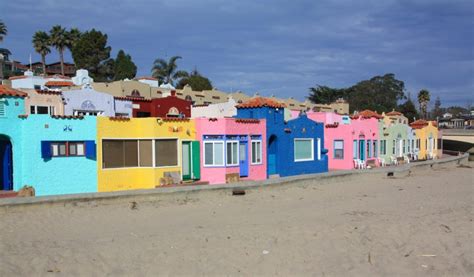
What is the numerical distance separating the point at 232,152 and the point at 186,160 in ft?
8.24

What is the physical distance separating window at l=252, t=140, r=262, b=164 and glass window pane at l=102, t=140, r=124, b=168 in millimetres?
7274

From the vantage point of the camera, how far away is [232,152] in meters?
23.5

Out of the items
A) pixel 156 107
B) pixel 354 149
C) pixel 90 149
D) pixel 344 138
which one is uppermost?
pixel 156 107

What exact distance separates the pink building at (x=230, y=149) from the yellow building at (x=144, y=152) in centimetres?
59

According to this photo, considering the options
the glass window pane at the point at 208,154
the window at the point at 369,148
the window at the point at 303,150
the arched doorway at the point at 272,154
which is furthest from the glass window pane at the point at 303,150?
the window at the point at 369,148

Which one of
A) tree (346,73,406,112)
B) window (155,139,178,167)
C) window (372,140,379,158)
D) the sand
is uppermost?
tree (346,73,406,112)

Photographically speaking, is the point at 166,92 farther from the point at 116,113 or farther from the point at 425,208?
the point at 425,208

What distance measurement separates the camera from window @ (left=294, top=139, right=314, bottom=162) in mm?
27734

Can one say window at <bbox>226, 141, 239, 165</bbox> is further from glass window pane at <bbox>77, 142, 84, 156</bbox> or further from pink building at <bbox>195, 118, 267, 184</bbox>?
glass window pane at <bbox>77, 142, 84, 156</bbox>

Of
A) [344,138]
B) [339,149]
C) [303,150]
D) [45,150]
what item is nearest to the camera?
[45,150]

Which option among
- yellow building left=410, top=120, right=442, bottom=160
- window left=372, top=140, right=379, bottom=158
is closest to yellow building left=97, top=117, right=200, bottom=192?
window left=372, top=140, right=379, bottom=158

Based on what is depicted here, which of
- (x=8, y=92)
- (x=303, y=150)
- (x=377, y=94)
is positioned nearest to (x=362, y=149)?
(x=303, y=150)

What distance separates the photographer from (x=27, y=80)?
37.3 m

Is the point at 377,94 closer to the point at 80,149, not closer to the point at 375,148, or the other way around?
the point at 375,148
